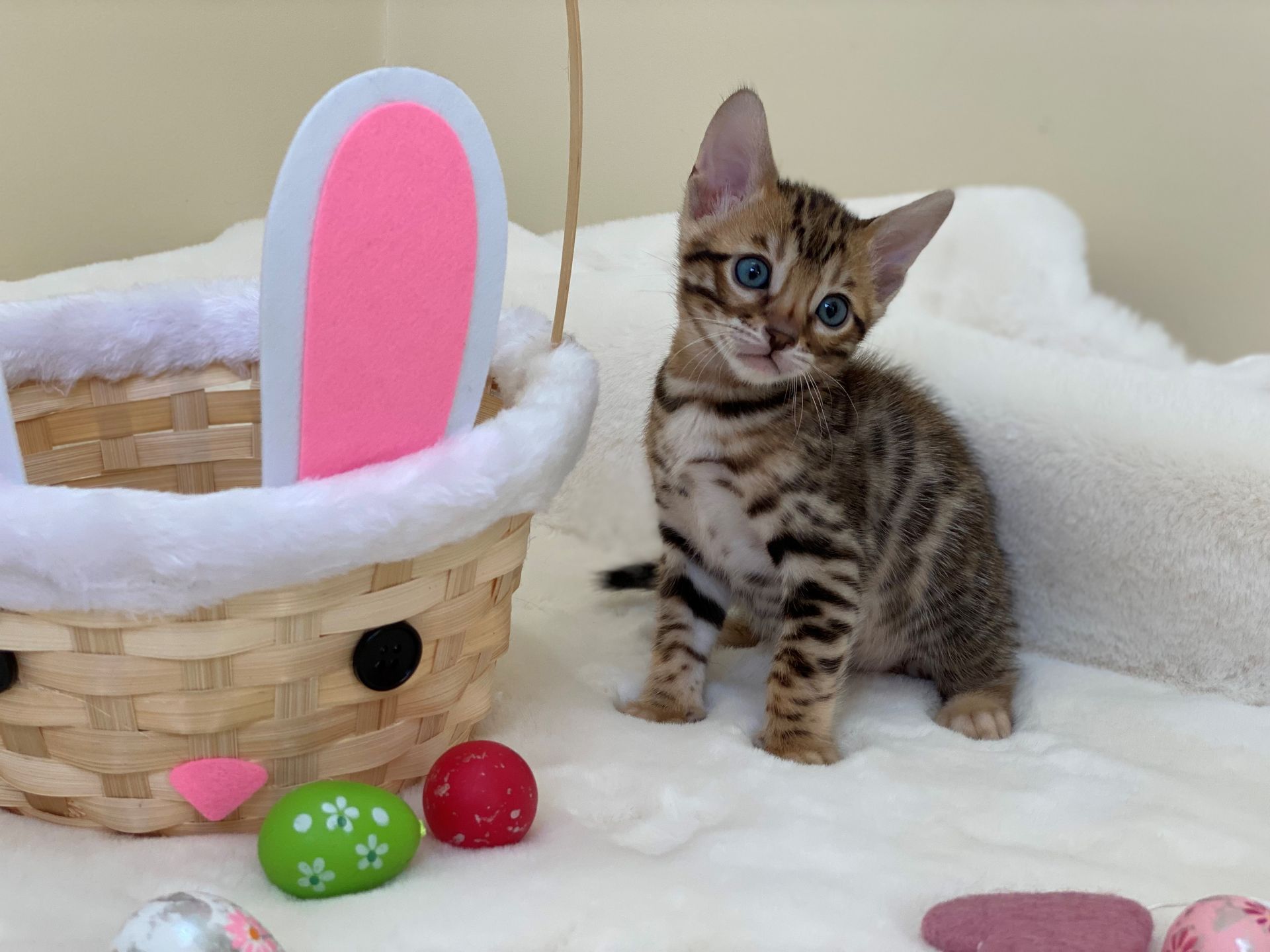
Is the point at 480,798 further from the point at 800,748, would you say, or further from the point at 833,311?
the point at 833,311

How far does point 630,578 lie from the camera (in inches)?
63.2

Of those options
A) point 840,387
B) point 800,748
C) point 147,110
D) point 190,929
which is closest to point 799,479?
point 840,387

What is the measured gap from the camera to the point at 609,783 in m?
1.11

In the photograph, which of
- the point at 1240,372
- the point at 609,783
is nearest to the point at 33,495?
the point at 609,783

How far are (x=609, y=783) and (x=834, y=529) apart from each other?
37 cm

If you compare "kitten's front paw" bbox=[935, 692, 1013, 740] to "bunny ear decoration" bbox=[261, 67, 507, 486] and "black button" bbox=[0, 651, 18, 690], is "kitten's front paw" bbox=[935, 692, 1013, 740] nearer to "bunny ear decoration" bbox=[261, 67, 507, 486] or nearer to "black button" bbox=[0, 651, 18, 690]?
"bunny ear decoration" bbox=[261, 67, 507, 486]

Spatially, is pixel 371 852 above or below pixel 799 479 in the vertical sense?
below

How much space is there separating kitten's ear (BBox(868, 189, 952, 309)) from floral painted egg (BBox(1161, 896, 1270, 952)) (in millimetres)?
745

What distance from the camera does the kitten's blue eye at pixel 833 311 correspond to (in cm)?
125

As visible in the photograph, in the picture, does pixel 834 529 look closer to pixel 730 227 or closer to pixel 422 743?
pixel 730 227

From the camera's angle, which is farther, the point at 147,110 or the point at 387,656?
the point at 147,110

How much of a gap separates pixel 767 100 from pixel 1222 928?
69.0 inches

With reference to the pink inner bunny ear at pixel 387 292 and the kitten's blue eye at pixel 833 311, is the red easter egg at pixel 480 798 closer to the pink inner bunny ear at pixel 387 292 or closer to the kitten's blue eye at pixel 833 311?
the pink inner bunny ear at pixel 387 292

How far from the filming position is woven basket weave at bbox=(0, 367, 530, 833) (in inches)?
33.7
